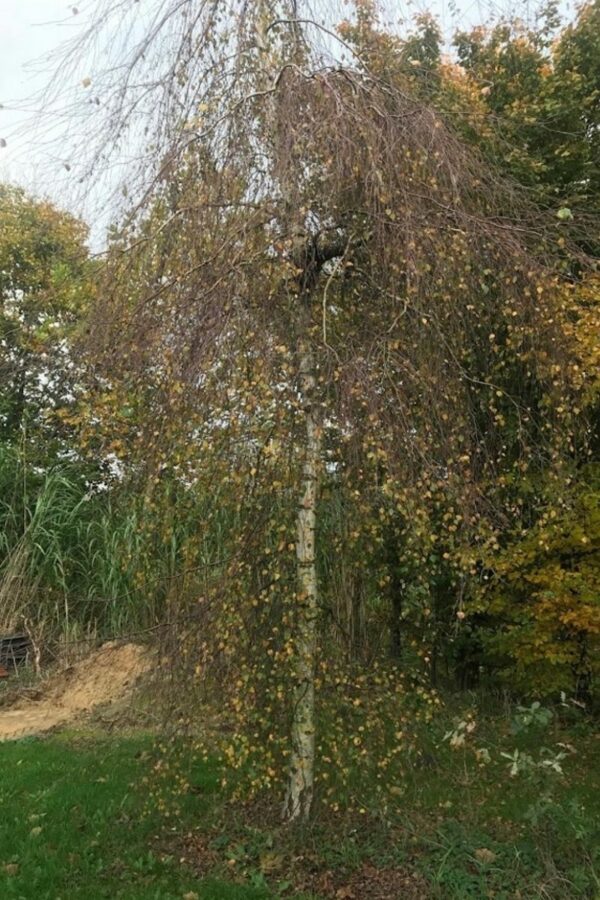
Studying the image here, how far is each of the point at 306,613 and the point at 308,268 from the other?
1499 millimetres

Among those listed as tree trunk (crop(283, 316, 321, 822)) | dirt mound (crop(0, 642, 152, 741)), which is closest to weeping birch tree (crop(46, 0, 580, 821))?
tree trunk (crop(283, 316, 321, 822))

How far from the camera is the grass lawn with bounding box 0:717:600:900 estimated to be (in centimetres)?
303

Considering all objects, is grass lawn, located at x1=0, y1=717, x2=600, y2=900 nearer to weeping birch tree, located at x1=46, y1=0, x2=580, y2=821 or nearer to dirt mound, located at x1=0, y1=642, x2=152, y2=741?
weeping birch tree, located at x1=46, y1=0, x2=580, y2=821

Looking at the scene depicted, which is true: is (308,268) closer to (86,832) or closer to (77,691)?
(86,832)

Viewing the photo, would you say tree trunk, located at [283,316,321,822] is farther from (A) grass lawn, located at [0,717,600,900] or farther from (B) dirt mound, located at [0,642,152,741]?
(B) dirt mound, located at [0,642,152,741]

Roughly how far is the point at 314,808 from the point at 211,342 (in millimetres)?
2179

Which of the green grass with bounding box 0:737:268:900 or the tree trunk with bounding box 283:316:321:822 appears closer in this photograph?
the tree trunk with bounding box 283:316:321:822

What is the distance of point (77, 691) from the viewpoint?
6438 millimetres

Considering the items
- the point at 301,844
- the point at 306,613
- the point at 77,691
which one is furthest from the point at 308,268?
the point at 77,691

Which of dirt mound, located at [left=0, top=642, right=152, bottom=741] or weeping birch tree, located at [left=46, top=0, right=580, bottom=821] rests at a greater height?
weeping birch tree, located at [left=46, top=0, right=580, bottom=821]

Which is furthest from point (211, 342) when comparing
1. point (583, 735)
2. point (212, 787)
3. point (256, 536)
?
point (583, 735)

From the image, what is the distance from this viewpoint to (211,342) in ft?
8.87

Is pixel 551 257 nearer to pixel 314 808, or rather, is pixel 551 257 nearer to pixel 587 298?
pixel 587 298

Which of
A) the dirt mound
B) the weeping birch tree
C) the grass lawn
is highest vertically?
the weeping birch tree
